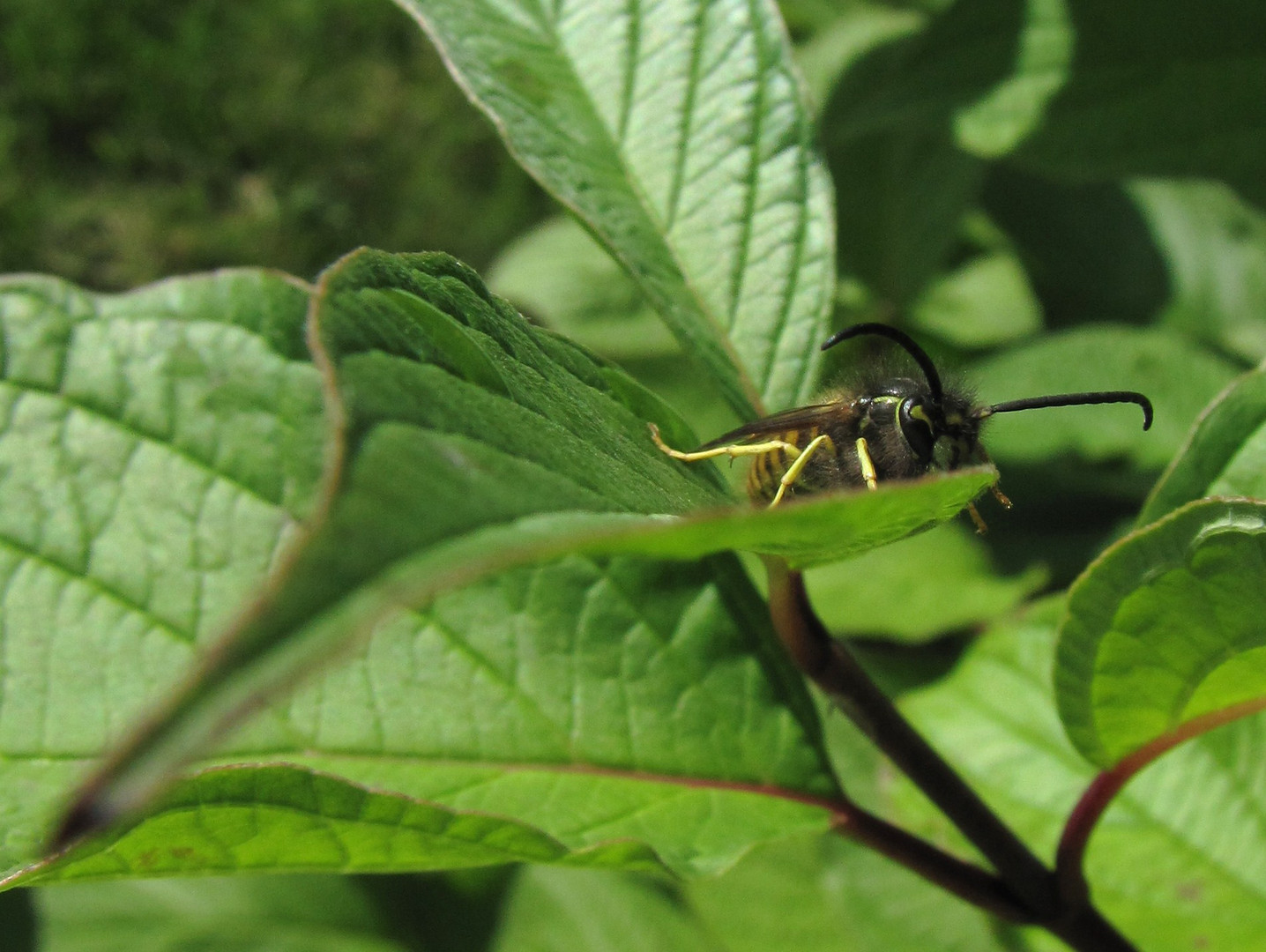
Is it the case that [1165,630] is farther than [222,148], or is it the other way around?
[222,148]

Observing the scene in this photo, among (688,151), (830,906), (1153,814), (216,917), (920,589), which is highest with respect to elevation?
(688,151)

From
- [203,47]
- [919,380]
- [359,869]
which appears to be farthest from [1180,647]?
[203,47]

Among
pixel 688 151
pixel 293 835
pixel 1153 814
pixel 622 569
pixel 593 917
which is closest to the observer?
pixel 293 835

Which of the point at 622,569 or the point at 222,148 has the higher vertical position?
the point at 622,569

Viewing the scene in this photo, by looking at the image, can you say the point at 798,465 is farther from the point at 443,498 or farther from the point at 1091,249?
the point at 1091,249

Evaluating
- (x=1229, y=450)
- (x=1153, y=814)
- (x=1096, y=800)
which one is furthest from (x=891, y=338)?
(x=1153, y=814)

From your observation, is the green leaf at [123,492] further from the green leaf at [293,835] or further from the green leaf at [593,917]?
the green leaf at [593,917]

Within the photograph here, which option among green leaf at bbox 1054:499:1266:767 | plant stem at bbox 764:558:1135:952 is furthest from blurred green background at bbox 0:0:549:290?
green leaf at bbox 1054:499:1266:767

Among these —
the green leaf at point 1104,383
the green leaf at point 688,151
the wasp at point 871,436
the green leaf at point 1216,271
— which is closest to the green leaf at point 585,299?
the green leaf at point 1104,383
